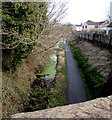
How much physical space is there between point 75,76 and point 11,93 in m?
5.23

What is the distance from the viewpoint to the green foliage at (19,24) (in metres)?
4.42

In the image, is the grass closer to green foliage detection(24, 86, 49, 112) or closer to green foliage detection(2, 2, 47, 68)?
green foliage detection(24, 86, 49, 112)

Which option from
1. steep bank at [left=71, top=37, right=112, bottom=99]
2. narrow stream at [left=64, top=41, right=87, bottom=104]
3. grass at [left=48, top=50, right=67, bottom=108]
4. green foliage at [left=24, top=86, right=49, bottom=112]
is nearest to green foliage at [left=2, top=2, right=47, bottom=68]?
green foliage at [left=24, top=86, right=49, bottom=112]

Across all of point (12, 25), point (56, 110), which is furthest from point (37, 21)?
point (56, 110)

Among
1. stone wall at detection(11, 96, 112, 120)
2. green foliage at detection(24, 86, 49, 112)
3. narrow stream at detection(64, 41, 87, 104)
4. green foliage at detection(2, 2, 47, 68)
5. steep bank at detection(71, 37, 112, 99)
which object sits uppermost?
green foliage at detection(2, 2, 47, 68)

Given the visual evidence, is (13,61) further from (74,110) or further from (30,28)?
(74,110)

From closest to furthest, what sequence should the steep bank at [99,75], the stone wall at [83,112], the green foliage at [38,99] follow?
the stone wall at [83,112] → the steep bank at [99,75] → the green foliage at [38,99]

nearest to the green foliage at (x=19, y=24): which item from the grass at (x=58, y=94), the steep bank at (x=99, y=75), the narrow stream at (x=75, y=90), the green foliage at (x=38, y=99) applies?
the green foliage at (x=38, y=99)

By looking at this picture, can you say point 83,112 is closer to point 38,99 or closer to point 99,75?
point 38,99

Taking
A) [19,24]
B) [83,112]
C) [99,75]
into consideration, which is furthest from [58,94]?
[83,112]

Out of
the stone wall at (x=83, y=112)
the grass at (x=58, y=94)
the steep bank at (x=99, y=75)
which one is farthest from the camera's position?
the grass at (x=58, y=94)

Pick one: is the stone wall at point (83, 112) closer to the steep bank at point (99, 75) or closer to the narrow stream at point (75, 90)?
the steep bank at point (99, 75)

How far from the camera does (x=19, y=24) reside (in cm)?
474

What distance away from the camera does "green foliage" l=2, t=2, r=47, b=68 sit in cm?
442
